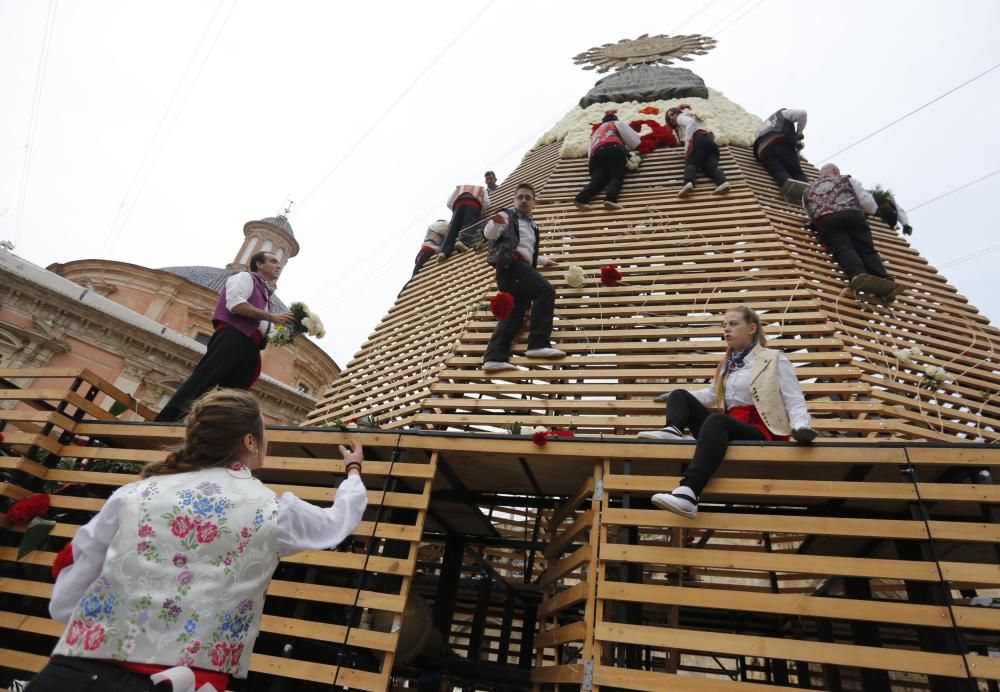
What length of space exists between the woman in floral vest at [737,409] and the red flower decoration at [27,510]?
16.7ft

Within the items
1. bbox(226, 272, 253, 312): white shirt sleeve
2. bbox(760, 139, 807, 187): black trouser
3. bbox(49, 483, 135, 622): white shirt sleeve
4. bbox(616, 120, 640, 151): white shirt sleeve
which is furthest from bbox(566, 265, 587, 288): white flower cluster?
bbox(49, 483, 135, 622): white shirt sleeve

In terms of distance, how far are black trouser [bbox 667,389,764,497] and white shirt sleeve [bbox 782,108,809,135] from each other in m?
6.63

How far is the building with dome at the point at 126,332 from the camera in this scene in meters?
19.4

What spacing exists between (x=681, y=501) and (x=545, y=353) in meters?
2.63

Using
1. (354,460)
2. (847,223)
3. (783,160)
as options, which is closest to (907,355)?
(847,223)

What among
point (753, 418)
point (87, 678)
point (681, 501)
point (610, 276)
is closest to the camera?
point (87, 678)

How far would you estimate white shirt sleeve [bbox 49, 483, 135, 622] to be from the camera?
2010mm

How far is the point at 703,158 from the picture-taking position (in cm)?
832

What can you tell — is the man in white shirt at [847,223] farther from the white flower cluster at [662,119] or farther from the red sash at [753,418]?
the red sash at [753,418]

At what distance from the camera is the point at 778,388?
3.99 metres

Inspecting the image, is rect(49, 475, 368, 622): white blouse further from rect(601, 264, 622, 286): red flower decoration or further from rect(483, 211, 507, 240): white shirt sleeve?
rect(601, 264, 622, 286): red flower decoration

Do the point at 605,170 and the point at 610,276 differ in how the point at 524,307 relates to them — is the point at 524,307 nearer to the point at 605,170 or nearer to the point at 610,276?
the point at 610,276

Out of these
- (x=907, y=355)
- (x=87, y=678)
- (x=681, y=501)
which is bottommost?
(x=87, y=678)

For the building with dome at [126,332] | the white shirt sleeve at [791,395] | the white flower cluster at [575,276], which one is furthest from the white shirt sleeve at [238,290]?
the building with dome at [126,332]
